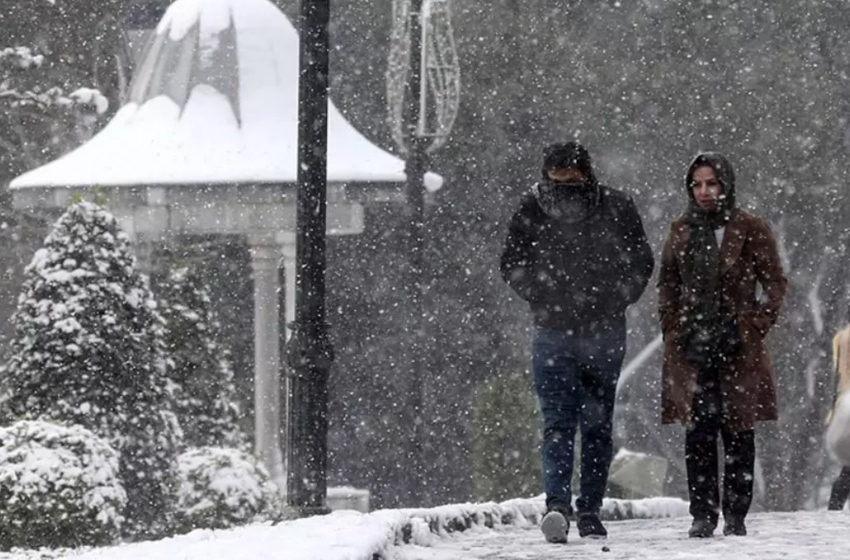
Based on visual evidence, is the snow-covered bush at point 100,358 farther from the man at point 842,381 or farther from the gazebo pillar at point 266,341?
the gazebo pillar at point 266,341

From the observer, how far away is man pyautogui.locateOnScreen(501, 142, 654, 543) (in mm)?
8523

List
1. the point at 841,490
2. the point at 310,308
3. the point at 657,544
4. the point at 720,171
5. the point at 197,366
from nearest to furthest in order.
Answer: the point at 720,171, the point at 657,544, the point at 310,308, the point at 841,490, the point at 197,366

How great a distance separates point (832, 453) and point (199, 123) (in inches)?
366

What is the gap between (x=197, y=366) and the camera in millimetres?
16078

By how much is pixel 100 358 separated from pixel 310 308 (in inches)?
135

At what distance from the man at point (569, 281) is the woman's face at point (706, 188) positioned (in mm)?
274

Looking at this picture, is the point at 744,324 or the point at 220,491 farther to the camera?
the point at 220,491

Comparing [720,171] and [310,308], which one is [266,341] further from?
[720,171]

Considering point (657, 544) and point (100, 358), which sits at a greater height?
point (100, 358)

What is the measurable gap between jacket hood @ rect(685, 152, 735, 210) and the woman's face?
17mm

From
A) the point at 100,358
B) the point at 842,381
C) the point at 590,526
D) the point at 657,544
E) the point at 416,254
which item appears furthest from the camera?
the point at 416,254

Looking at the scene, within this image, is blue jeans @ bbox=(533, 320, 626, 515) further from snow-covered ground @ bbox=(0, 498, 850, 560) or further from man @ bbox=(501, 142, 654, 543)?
snow-covered ground @ bbox=(0, 498, 850, 560)

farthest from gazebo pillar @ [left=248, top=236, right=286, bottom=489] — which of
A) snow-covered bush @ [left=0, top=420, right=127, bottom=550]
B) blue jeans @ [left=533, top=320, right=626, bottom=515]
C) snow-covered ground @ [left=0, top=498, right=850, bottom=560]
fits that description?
blue jeans @ [left=533, top=320, right=626, bottom=515]

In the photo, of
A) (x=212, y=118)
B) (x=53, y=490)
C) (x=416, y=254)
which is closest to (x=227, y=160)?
(x=212, y=118)
